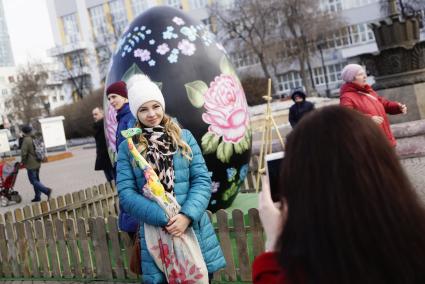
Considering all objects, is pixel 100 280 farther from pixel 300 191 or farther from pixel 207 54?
pixel 300 191

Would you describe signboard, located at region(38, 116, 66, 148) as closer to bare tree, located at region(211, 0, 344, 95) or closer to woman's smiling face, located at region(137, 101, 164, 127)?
bare tree, located at region(211, 0, 344, 95)

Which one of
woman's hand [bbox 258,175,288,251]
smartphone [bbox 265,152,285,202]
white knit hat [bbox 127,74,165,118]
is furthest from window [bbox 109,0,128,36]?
Result: woman's hand [bbox 258,175,288,251]

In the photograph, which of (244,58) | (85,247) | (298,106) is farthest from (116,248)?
(244,58)

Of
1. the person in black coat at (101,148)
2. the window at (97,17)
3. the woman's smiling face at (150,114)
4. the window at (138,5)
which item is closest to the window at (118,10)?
the window at (138,5)

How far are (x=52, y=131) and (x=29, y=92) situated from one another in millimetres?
23728

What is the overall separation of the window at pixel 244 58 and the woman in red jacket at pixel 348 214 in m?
49.1

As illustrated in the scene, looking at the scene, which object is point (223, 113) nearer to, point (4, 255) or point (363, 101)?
point (363, 101)

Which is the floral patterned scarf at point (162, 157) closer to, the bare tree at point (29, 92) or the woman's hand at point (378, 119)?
the woman's hand at point (378, 119)

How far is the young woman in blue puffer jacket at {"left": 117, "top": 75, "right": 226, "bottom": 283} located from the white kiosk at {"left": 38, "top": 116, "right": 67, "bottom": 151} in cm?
2779

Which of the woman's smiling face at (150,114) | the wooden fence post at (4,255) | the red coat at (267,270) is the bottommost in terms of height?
the wooden fence post at (4,255)

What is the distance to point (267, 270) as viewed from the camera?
1599 millimetres

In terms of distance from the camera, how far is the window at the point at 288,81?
213 ft

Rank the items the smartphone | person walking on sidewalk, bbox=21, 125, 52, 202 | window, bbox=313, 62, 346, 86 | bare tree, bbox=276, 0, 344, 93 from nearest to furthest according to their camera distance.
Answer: the smartphone
person walking on sidewalk, bbox=21, 125, 52, 202
bare tree, bbox=276, 0, 344, 93
window, bbox=313, 62, 346, 86

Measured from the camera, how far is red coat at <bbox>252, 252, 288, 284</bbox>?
1.56m
